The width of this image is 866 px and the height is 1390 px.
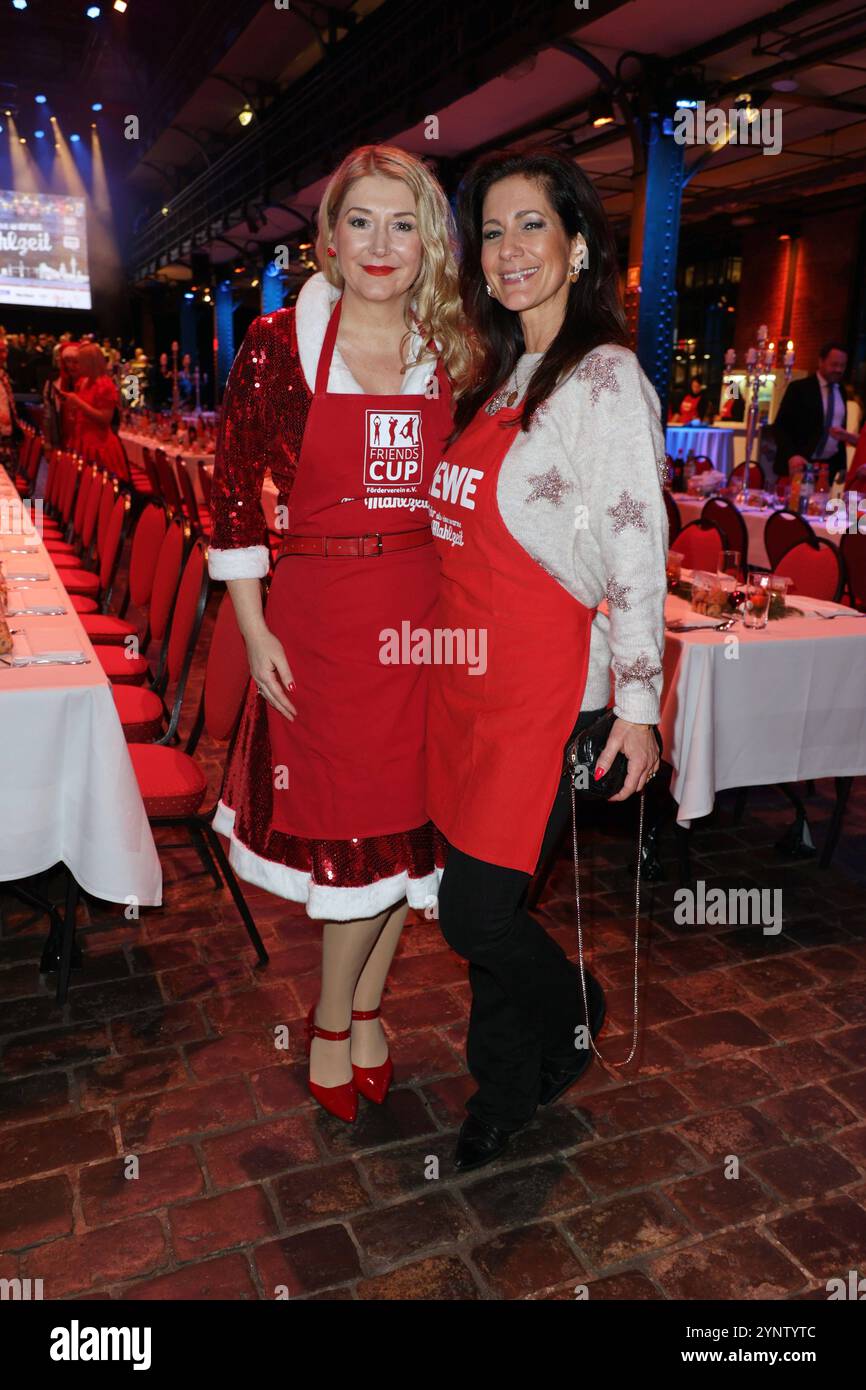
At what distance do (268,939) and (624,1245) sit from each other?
4.53 feet

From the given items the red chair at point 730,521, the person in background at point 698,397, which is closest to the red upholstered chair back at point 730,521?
the red chair at point 730,521

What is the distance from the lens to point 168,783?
2715 mm

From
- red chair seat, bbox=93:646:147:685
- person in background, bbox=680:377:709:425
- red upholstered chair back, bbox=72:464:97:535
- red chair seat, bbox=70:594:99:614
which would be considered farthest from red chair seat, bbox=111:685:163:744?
person in background, bbox=680:377:709:425

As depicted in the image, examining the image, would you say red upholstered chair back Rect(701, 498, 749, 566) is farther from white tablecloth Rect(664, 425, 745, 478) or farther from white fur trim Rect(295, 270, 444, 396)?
white tablecloth Rect(664, 425, 745, 478)

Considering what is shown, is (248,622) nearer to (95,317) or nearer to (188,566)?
(188,566)

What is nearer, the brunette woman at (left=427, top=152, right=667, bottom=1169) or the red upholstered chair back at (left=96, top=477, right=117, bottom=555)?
the brunette woman at (left=427, top=152, right=667, bottom=1169)

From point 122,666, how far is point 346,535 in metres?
2.10

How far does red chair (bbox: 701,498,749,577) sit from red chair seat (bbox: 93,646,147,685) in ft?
10.9

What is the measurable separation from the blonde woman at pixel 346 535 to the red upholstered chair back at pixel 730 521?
4056mm

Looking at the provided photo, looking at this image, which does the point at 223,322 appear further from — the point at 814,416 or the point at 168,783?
the point at 168,783

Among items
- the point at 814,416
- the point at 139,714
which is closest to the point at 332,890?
the point at 139,714

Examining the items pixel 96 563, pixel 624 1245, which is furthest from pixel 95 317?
pixel 624 1245

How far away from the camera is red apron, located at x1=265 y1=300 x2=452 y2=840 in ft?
5.95

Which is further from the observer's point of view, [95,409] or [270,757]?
[95,409]
